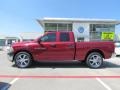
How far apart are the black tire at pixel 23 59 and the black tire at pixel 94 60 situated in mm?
3005

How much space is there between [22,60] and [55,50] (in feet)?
5.70

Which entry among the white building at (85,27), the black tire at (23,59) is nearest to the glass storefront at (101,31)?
the white building at (85,27)

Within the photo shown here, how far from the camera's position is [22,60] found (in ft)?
42.7

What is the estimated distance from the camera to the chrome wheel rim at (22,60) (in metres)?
13.0

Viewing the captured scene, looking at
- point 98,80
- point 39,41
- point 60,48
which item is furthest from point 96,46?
point 98,80

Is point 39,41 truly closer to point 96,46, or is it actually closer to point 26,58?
point 26,58

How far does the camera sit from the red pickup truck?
13008 millimetres

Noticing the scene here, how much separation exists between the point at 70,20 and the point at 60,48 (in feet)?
97.3

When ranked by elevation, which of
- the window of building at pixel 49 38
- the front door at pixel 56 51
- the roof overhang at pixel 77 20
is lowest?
the front door at pixel 56 51

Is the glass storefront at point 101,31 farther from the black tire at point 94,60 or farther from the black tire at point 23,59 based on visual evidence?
the black tire at point 23,59

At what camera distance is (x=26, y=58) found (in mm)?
13023

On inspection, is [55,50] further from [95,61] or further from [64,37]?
[95,61]

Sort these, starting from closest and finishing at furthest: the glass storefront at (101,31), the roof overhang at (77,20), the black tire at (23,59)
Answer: the black tire at (23,59)
the roof overhang at (77,20)
the glass storefront at (101,31)

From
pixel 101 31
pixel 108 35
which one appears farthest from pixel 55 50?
pixel 101 31
